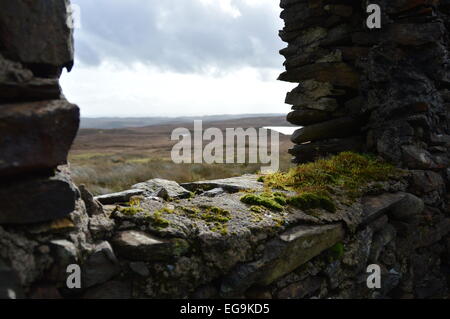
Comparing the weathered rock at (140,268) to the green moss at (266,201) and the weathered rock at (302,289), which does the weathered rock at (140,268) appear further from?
the green moss at (266,201)

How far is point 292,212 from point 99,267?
2434 mm

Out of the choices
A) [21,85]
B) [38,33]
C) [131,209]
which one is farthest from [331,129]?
[21,85]

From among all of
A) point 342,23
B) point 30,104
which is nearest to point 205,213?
point 30,104

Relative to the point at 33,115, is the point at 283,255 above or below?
below

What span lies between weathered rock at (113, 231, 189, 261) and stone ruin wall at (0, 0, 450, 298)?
11 mm

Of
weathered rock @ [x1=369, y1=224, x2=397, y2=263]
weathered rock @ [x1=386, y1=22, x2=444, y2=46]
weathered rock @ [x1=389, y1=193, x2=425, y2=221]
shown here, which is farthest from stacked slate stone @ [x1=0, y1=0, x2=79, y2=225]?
weathered rock @ [x1=386, y1=22, x2=444, y2=46]

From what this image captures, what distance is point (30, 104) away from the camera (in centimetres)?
331

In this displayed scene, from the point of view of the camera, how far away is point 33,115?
3.21m

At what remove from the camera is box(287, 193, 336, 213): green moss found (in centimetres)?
511

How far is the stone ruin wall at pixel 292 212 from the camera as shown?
3.26 meters

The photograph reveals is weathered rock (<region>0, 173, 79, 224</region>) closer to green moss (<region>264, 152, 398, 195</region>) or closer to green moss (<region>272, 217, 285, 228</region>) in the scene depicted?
green moss (<region>272, 217, 285, 228</region>)

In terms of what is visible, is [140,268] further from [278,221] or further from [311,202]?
[311,202]

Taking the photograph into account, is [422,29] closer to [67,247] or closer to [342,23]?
[342,23]

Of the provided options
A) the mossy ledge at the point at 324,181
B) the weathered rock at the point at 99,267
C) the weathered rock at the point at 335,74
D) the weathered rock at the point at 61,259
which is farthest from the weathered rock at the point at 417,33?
the weathered rock at the point at 61,259
